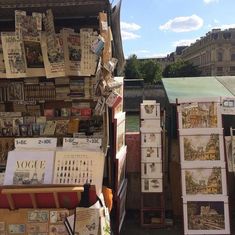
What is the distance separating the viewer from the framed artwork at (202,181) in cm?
479

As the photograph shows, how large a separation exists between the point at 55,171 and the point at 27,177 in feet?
0.81

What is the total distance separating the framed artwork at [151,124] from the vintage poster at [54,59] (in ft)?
4.37

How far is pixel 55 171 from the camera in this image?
4.03 metres

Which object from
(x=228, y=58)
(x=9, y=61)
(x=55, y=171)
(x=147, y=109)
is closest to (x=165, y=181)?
(x=147, y=109)

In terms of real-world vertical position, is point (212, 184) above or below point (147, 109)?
below

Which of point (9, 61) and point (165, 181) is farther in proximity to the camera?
point (165, 181)

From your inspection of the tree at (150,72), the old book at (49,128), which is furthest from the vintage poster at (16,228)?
the tree at (150,72)

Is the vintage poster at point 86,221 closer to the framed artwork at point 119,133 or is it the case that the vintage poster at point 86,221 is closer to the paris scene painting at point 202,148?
the framed artwork at point 119,133

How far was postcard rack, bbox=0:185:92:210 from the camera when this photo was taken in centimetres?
377

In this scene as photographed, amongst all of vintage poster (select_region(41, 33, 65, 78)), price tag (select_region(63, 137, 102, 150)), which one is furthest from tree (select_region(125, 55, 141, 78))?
price tag (select_region(63, 137, 102, 150))

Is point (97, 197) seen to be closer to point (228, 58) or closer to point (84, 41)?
point (84, 41)

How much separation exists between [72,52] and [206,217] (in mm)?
2185

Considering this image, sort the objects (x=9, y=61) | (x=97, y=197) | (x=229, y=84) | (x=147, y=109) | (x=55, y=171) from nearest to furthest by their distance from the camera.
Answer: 1. (x=97, y=197)
2. (x=55, y=171)
3. (x=9, y=61)
4. (x=147, y=109)
5. (x=229, y=84)

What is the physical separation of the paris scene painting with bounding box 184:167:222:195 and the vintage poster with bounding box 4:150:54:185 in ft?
5.12
